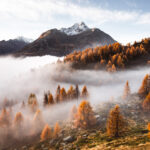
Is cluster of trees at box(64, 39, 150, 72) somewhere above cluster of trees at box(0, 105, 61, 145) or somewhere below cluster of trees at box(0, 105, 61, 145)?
above

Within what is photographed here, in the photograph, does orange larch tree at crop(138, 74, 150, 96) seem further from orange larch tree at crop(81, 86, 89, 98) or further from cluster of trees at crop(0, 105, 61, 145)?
cluster of trees at crop(0, 105, 61, 145)

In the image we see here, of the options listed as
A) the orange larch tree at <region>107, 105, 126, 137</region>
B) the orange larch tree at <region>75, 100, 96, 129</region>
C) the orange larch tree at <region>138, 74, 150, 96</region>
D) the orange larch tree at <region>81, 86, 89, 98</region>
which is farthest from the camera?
the orange larch tree at <region>81, 86, 89, 98</region>

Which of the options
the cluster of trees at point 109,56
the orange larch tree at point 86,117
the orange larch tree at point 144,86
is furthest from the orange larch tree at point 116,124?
the cluster of trees at point 109,56

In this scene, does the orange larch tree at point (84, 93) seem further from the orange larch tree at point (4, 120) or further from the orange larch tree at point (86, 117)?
the orange larch tree at point (4, 120)

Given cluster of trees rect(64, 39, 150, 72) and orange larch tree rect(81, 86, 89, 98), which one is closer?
orange larch tree rect(81, 86, 89, 98)

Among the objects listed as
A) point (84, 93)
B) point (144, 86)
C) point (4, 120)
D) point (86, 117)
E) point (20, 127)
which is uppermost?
point (144, 86)

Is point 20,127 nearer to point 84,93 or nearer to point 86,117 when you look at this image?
point 86,117

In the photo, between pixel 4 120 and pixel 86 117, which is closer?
pixel 86 117

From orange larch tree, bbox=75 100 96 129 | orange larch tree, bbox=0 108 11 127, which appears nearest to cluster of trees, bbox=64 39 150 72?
orange larch tree, bbox=75 100 96 129

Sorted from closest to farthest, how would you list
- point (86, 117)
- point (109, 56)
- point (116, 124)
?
point (116, 124) → point (86, 117) → point (109, 56)

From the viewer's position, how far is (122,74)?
4983 inches

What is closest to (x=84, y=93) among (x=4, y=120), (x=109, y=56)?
(x=4, y=120)

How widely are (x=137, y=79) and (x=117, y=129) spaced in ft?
305

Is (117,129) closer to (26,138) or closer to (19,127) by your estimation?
(26,138)
